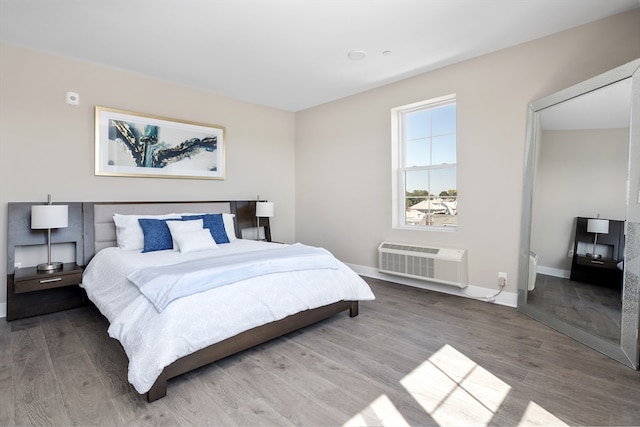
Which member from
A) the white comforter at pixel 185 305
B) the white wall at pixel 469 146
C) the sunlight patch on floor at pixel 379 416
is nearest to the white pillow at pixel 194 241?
the white comforter at pixel 185 305

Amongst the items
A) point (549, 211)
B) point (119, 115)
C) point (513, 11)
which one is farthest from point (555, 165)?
point (119, 115)

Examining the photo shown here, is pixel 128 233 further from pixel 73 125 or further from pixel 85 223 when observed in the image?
pixel 73 125

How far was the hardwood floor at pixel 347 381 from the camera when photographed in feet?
5.62

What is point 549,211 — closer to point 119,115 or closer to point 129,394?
point 129,394

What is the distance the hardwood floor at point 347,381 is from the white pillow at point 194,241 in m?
0.98

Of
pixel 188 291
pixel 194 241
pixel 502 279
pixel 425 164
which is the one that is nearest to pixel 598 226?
pixel 502 279

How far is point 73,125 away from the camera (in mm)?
3516

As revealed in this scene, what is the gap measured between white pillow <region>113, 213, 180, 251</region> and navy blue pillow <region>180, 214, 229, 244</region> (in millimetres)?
511

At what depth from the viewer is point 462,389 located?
1951mm

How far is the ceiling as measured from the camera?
8.51 ft

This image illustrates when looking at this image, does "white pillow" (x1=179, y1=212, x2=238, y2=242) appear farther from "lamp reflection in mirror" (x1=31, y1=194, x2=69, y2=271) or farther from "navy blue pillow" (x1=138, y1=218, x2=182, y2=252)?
"lamp reflection in mirror" (x1=31, y1=194, x2=69, y2=271)

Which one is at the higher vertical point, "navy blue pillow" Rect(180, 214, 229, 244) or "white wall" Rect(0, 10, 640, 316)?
"white wall" Rect(0, 10, 640, 316)

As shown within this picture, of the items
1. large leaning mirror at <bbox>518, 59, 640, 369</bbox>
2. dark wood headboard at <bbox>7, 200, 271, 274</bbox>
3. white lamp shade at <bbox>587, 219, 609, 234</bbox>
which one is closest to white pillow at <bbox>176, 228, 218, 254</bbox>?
dark wood headboard at <bbox>7, 200, 271, 274</bbox>

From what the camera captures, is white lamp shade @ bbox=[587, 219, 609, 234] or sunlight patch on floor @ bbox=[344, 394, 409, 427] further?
white lamp shade @ bbox=[587, 219, 609, 234]
